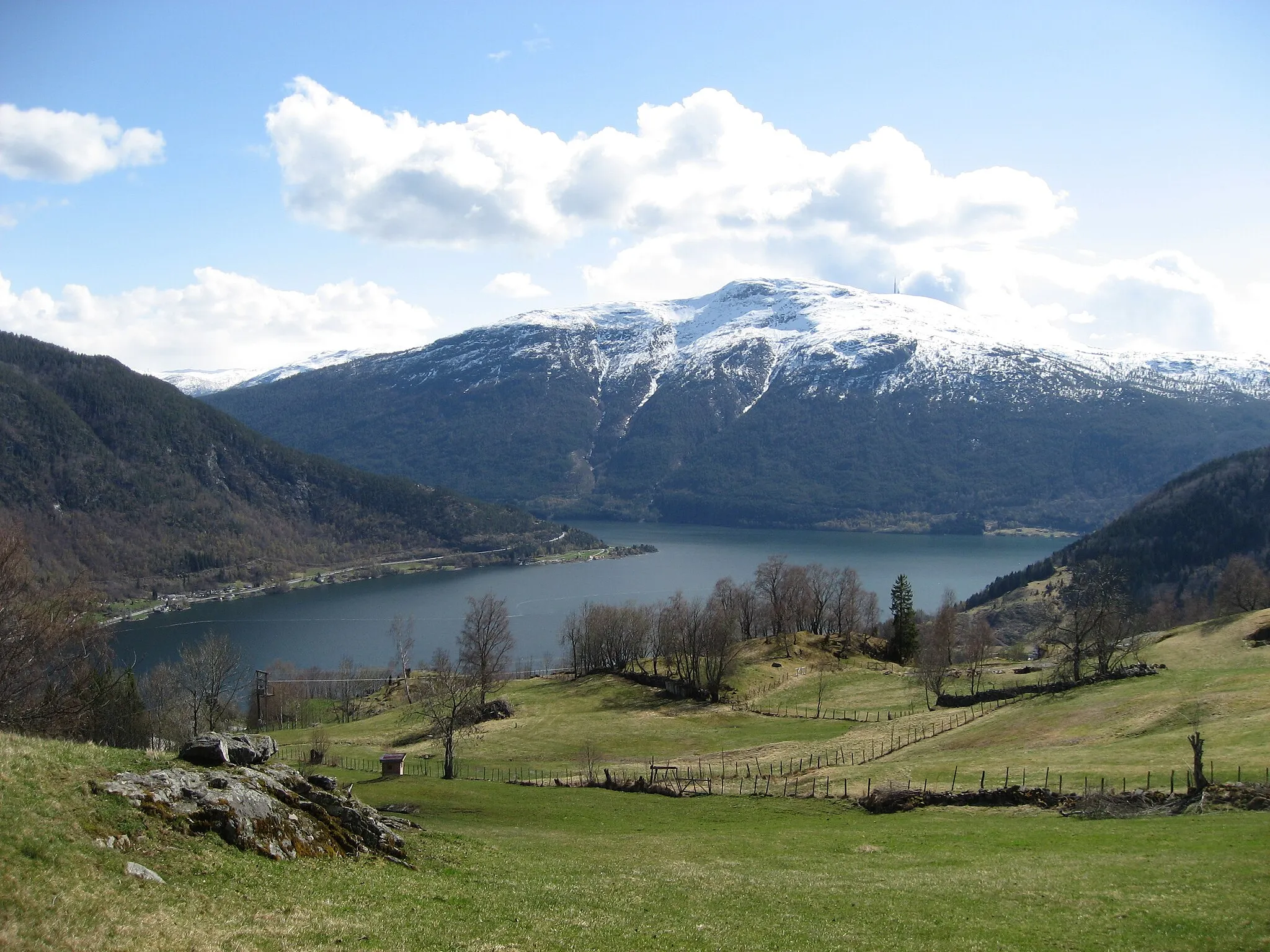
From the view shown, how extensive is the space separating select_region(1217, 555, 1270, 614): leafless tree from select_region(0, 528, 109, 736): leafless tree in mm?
107851

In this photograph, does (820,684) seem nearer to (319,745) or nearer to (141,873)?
(319,745)

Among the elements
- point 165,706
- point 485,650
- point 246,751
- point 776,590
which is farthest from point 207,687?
point 776,590

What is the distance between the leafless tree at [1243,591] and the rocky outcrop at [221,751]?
10389 centimetres

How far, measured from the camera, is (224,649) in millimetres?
91438

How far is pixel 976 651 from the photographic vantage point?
84.2 metres

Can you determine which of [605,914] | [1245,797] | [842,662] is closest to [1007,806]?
[1245,797]

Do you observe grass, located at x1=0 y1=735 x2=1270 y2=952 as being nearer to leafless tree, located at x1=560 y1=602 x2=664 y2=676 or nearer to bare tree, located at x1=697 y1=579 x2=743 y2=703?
bare tree, located at x1=697 y1=579 x2=743 y2=703

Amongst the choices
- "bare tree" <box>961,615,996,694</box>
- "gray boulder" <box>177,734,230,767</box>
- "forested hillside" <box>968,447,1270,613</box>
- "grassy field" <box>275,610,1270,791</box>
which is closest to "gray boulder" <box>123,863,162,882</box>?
"gray boulder" <box>177,734,230,767</box>

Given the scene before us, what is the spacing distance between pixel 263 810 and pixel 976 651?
74.9m

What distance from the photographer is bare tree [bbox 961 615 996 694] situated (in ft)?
255

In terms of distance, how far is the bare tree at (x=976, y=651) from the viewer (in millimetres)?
77625

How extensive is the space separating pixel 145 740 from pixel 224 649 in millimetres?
20605

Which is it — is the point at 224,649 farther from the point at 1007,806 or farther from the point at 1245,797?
the point at 1245,797

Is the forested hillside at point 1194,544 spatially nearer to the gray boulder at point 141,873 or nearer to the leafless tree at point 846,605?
the leafless tree at point 846,605
